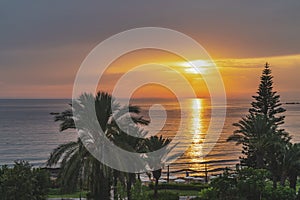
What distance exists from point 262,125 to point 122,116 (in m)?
9.84

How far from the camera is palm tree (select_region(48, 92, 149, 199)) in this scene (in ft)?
44.7

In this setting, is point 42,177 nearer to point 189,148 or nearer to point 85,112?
point 85,112

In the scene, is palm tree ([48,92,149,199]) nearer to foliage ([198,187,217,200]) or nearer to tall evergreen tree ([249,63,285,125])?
foliage ([198,187,217,200])

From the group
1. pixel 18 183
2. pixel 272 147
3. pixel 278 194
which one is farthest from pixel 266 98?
pixel 18 183

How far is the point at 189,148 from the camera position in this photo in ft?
188

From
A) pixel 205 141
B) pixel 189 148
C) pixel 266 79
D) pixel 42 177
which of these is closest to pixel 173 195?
pixel 42 177

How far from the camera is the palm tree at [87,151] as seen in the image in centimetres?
1362

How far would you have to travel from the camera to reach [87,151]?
13.9 m

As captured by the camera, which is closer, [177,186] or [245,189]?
[245,189]

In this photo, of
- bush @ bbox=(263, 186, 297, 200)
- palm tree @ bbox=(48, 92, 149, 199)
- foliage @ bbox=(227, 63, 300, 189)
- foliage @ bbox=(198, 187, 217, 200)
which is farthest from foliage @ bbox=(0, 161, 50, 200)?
foliage @ bbox=(227, 63, 300, 189)

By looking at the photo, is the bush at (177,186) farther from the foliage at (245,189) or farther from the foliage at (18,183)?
the foliage at (18,183)

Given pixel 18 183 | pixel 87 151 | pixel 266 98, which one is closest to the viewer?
pixel 18 183

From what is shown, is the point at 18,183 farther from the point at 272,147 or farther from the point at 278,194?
the point at 272,147

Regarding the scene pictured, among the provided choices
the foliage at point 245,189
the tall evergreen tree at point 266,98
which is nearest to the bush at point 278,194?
the foliage at point 245,189
